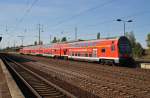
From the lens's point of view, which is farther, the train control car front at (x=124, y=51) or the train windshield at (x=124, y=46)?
the train windshield at (x=124, y=46)

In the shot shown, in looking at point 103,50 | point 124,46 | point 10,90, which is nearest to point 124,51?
point 124,46

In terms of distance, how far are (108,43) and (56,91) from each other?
1816 centimetres

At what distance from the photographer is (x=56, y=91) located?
14117 millimetres

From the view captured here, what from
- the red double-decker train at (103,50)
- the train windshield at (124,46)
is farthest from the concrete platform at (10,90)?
the train windshield at (124,46)

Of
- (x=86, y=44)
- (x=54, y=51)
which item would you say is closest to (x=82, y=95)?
(x=86, y=44)

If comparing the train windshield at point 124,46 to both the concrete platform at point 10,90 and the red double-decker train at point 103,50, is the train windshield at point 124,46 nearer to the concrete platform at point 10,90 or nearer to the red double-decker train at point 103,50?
the red double-decker train at point 103,50

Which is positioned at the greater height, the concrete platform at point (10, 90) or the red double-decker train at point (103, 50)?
the red double-decker train at point (103, 50)

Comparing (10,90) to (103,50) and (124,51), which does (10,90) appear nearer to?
(124,51)

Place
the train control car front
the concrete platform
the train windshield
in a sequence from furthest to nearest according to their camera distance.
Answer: the train windshield < the train control car front < the concrete platform

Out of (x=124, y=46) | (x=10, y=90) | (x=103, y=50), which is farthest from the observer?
(x=103, y=50)

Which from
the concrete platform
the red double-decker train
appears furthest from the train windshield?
the concrete platform

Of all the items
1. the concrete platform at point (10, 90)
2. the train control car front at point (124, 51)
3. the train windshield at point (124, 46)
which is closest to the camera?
the concrete platform at point (10, 90)

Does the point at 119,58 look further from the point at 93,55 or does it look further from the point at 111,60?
the point at 93,55

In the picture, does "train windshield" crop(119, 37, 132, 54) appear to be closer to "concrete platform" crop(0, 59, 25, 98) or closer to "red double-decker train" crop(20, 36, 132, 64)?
"red double-decker train" crop(20, 36, 132, 64)
